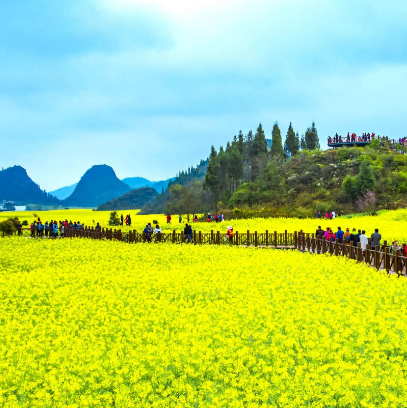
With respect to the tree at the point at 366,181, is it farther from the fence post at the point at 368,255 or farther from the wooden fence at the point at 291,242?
the fence post at the point at 368,255

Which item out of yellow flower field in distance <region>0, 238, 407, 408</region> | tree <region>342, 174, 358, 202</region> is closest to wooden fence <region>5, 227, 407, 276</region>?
yellow flower field in distance <region>0, 238, 407, 408</region>

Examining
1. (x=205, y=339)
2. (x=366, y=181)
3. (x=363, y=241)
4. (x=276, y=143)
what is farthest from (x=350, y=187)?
(x=205, y=339)

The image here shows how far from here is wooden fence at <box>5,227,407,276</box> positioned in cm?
2144

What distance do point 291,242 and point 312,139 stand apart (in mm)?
95954

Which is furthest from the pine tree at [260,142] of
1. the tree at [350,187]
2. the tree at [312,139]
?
the tree at [350,187]

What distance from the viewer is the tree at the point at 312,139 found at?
127 metres

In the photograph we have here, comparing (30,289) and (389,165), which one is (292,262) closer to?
(30,289)

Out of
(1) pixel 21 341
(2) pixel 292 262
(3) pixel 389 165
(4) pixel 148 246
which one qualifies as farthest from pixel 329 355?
(3) pixel 389 165

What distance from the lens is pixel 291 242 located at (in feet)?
123

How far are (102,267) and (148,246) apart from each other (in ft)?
32.6

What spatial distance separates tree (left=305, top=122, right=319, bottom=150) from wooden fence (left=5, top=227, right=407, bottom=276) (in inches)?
3601

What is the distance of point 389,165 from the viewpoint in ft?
285

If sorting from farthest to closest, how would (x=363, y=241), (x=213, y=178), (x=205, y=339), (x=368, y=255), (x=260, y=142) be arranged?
(x=260, y=142) → (x=213, y=178) → (x=363, y=241) → (x=368, y=255) → (x=205, y=339)

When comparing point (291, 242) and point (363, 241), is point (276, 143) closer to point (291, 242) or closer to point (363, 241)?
point (291, 242)
